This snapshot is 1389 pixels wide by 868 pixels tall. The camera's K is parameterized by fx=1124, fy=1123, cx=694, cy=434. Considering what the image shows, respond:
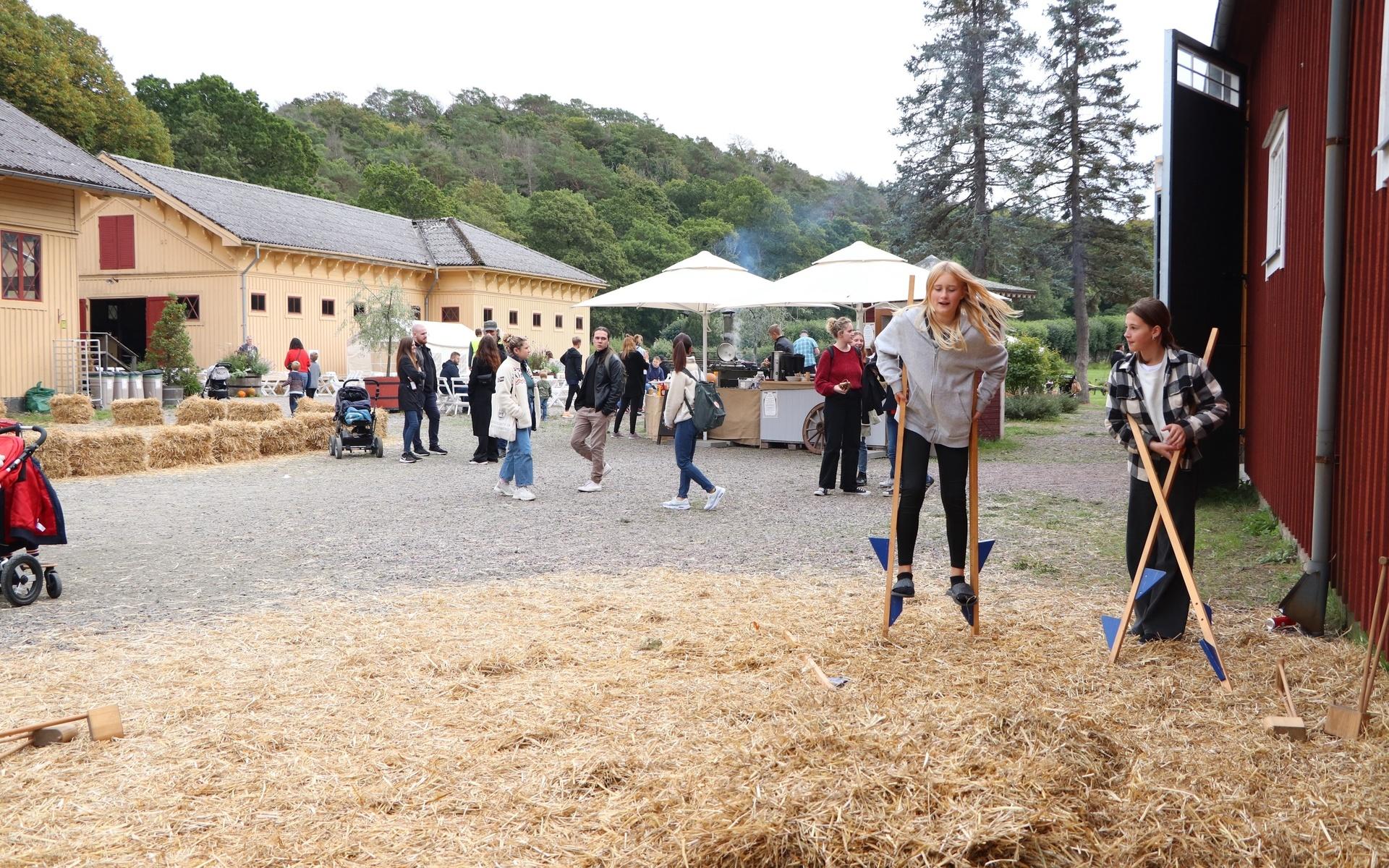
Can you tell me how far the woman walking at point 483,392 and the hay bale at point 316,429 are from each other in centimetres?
275

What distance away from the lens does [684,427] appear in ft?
35.6

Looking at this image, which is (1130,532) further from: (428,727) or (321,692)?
(321,692)

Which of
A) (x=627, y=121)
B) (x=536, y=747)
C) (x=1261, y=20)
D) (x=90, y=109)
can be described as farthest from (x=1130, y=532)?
(x=627, y=121)

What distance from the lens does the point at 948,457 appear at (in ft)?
17.9

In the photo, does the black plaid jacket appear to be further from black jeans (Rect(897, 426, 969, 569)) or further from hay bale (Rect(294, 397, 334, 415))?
hay bale (Rect(294, 397, 334, 415))

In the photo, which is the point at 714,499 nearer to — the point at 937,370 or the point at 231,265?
the point at 937,370

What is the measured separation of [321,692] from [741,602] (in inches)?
101

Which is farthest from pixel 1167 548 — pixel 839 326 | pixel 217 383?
pixel 217 383

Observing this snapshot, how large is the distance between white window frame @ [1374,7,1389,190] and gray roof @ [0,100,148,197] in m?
21.4

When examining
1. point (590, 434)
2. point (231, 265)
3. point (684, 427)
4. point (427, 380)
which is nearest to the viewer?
point (684, 427)

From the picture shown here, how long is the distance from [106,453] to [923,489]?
40.2 feet

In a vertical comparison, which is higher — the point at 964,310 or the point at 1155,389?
the point at 964,310

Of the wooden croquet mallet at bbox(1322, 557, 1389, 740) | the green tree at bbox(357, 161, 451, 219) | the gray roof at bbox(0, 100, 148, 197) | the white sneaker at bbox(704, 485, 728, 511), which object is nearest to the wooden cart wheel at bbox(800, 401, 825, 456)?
the white sneaker at bbox(704, 485, 728, 511)

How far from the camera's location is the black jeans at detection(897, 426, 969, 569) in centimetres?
539
